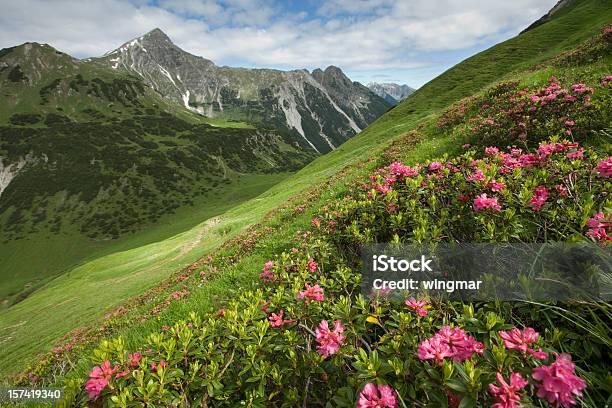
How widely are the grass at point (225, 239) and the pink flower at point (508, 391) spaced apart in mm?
6092

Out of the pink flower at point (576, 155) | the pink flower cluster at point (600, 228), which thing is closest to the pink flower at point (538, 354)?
the pink flower cluster at point (600, 228)

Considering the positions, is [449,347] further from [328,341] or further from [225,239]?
[225,239]

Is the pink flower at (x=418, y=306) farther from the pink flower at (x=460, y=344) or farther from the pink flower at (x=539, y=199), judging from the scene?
the pink flower at (x=539, y=199)

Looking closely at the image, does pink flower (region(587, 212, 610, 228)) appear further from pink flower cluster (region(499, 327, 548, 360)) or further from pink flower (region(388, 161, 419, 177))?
pink flower (region(388, 161, 419, 177))

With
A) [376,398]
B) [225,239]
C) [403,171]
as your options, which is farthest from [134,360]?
[225,239]

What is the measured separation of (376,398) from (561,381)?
127 centimetres

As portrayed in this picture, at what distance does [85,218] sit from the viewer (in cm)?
19088

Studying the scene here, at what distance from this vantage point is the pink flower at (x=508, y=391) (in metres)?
Answer: 2.16

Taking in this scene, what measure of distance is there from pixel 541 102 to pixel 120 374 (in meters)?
13.6

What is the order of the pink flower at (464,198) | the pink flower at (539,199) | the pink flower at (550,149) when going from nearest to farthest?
the pink flower at (539,199) < the pink flower at (464,198) < the pink flower at (550,149)

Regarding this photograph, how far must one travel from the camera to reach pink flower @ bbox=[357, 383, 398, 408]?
247 cm

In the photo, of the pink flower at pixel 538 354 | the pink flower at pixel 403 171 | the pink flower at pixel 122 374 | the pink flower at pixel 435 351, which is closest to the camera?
the pink flower at pixel 538 354

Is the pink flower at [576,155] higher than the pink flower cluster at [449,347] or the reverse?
higher

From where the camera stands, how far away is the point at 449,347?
2.72 metres
